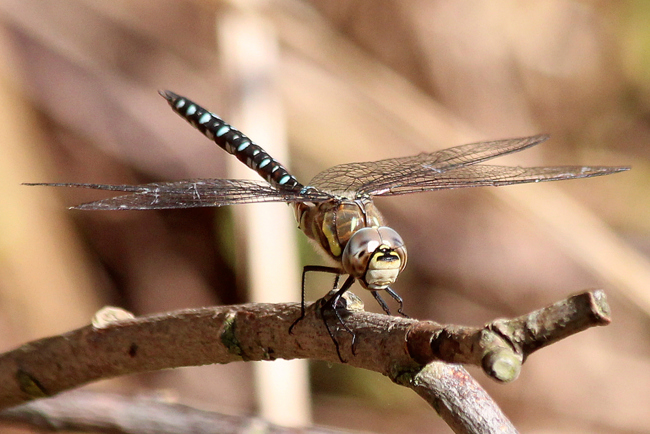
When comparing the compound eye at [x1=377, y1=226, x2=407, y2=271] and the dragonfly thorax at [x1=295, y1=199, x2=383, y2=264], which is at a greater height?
the dragonfly thorax at [x1=295, y1=199, x2=383, y2=264]

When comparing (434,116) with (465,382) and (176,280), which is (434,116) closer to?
(176,280)

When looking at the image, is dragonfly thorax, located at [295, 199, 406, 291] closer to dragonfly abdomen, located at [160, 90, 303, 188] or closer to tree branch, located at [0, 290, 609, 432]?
tree branch, located at [0, 290, 609, 432]

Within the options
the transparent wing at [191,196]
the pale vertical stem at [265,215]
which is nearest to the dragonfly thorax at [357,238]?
the transparent wing at [191,196]

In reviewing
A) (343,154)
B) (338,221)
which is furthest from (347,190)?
(343,154)

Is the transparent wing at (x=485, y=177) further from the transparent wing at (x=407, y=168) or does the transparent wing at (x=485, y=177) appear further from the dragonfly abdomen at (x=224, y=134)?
the dragonfly abdomen at (x=224, y=134)

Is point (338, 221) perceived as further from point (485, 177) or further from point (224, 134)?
point (224, 134)

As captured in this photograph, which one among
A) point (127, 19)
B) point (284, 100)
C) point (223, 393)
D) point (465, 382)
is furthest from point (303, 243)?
point (465, 382)

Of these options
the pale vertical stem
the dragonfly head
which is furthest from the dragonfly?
the pale vertical stem
